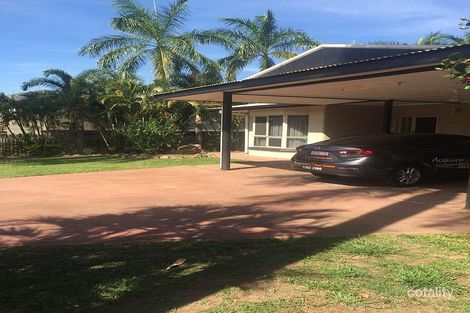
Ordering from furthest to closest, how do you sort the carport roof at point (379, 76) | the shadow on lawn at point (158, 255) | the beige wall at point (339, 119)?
the beige wall at point (339, 119) → the carport roof at point (379, 76) → the shadow on lawn at point (158, 255)

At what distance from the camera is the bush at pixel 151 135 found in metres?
22.6

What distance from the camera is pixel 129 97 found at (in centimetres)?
2344

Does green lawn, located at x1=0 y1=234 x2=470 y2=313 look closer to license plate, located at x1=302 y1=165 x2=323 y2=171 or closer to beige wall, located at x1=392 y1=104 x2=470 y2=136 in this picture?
license plate, located at x1=302 y1=165 x2=323 y2=171

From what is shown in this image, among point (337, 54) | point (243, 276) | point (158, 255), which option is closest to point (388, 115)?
point (337, 54)

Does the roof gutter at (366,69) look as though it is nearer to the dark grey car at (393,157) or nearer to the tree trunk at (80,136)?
the dark grey car at (393,157)

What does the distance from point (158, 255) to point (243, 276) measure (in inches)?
48.8

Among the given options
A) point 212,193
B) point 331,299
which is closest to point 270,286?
point 331,299

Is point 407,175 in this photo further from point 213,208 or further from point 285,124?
point 285,124

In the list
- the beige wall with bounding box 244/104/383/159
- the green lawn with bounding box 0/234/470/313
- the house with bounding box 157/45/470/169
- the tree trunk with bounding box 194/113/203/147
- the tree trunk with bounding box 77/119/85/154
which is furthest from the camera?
the tree trunk with bounding box 194/113/203/147

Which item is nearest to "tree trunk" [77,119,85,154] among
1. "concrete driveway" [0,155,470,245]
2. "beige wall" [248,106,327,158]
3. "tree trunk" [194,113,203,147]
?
"tree trunk" [194,113,203,147]

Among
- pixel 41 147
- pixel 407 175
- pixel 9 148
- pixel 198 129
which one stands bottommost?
pixel 9 148

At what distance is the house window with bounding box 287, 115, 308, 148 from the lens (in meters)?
21.3

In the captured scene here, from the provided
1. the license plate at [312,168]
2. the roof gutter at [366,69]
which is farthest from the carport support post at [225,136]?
the license plate at [312,168]

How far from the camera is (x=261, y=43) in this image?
104 feet
